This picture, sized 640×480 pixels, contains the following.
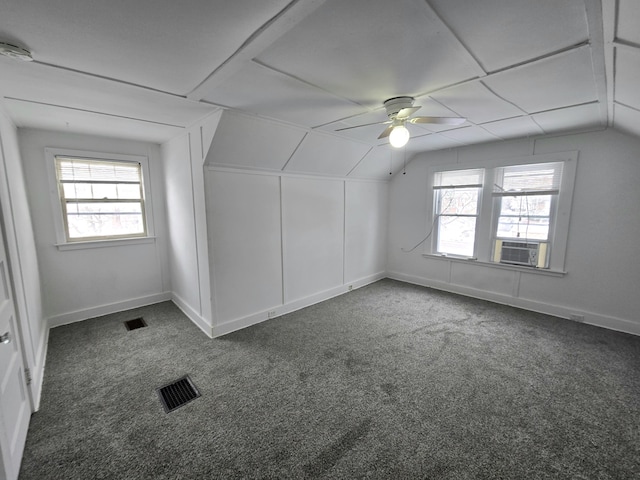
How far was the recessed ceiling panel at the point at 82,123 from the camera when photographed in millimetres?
2371

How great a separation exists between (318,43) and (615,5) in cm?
125

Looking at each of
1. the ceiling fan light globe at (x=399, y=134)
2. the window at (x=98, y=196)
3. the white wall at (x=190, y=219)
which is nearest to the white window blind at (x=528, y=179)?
the ceiling fan light globe at (x=399, y=134)

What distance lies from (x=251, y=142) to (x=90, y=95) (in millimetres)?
1289

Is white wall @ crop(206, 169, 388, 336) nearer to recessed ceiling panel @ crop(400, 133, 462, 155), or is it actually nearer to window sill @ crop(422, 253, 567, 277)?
recessed ceiling panel @ crop(400, 133, 462, 155)

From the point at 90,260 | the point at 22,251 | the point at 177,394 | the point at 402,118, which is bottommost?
the point at 177,394

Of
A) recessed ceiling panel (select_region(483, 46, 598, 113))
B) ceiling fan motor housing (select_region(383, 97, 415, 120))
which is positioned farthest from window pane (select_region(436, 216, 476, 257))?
ceiling fan motor housing (select_region(383, 97, 415, 120))

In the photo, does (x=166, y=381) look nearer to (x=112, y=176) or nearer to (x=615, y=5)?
(x=112, y=176)

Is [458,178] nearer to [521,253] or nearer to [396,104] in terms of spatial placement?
[521,253]

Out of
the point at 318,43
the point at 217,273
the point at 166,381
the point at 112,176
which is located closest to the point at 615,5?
the point at 318,43

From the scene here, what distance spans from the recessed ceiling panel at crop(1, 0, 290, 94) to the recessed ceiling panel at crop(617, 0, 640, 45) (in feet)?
4.46

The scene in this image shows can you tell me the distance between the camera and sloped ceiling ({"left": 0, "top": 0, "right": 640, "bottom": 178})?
1.17 meters

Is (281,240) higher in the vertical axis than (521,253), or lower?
higher

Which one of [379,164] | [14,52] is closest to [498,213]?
[379,164]

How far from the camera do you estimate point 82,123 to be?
9.25ft
